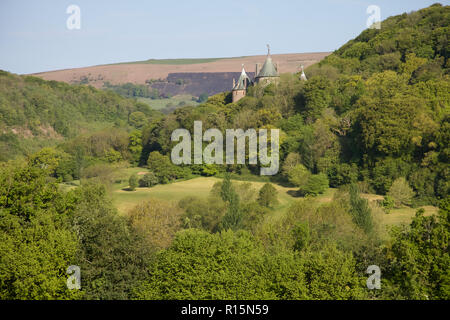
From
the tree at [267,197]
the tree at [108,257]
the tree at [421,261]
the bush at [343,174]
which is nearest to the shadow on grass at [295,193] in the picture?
the bush at [343,174]

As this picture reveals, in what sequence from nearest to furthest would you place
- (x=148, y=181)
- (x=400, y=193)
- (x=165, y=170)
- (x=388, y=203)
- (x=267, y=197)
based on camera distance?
(x=388, y=203), (x=267, y=197), (x=400, y=193), (x=148, y=181), (x=165, y=170)

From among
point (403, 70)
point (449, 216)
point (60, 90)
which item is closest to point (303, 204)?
point (449, 216)

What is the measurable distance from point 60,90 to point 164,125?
219 ft

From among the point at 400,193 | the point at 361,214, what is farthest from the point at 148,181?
the point at 361,214

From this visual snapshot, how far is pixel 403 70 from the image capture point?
79.6m

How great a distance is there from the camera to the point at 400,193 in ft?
174

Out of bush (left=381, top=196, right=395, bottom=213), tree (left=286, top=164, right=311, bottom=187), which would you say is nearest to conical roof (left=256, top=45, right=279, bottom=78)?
tree (left=286, top=164, right=311, bottom=187)

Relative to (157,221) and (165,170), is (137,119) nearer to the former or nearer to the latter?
(165,170)

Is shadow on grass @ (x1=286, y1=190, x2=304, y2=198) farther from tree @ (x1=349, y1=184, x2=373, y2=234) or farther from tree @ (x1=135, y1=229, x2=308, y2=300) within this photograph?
tree @ (x1=135, y1=229, x2=308, y2=300)

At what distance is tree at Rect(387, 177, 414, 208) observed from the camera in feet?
173
